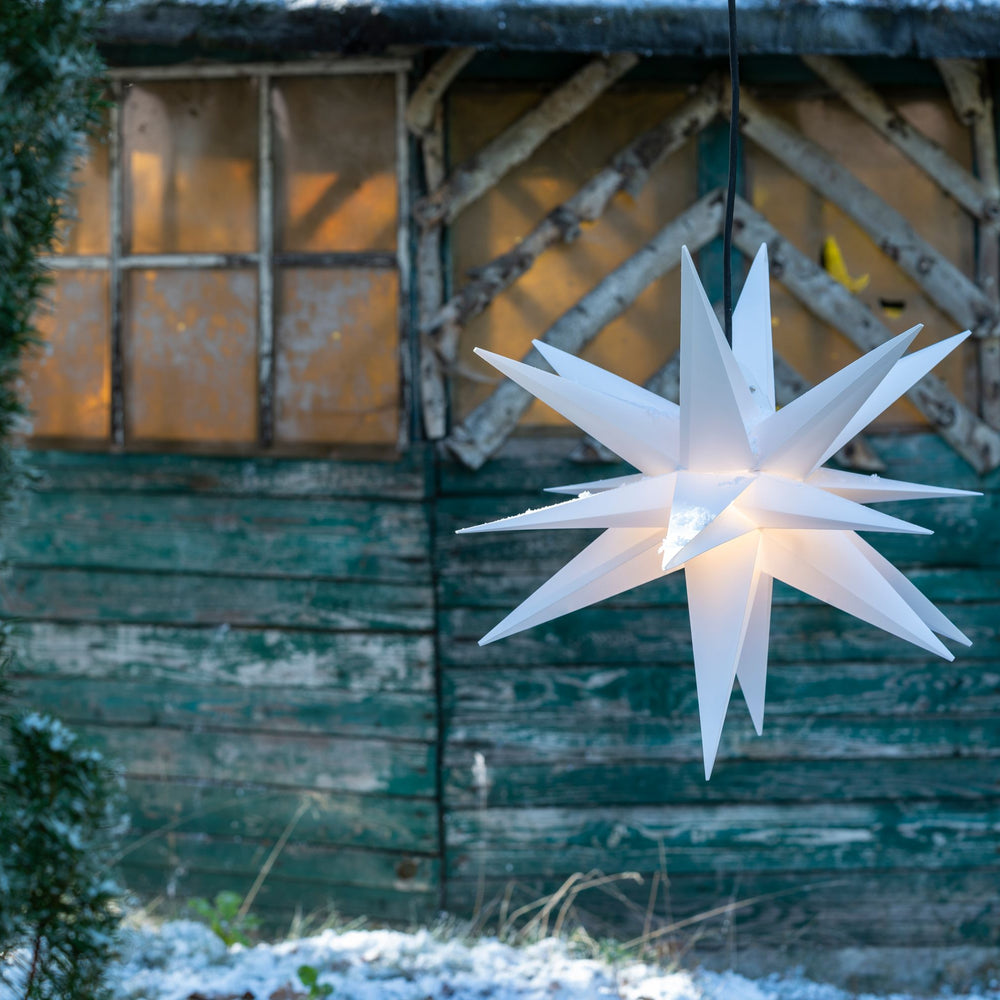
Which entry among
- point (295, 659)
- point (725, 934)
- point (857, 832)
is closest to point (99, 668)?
point (295, 659)

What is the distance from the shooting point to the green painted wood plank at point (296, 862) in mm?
3234

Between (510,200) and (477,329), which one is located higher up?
(510,200)

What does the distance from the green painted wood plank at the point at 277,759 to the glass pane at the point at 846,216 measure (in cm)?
199

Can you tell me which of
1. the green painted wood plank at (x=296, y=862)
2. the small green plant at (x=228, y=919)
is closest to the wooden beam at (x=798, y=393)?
the green painted wood plank at (x=296, y=862)

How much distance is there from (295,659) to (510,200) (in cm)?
182

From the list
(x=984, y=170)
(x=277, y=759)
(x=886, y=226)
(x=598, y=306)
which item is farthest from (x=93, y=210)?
(x=984, y=170)

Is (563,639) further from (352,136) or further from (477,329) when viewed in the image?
(352,136)

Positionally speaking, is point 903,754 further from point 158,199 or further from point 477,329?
point 158,199

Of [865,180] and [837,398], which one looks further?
[865,180]

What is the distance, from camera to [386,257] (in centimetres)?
322

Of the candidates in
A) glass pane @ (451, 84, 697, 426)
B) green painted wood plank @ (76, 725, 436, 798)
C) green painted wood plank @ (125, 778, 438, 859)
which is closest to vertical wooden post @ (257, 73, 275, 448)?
glass pane @ (451, 84, 697, 426)

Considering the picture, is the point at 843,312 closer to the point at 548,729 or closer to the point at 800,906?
the point at 548,729

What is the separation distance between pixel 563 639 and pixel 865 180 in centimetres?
196

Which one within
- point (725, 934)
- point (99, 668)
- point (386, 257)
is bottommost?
point (725, 934)
